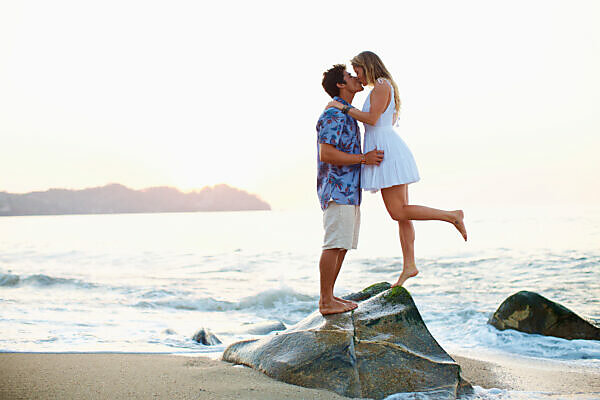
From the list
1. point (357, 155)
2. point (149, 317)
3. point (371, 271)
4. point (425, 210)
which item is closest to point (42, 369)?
point (357, 155)

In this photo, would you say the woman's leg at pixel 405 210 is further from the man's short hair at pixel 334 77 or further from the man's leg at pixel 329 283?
the man's short hair at pixel 334 77

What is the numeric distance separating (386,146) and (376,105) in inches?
15.9

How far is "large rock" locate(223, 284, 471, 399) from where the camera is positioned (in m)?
4.18

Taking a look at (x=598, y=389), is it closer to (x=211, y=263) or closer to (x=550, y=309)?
(x=550, y=309)

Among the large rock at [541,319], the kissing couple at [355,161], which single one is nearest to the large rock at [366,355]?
the kissing couple at [355,161]

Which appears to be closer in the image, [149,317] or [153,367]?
[153,367]

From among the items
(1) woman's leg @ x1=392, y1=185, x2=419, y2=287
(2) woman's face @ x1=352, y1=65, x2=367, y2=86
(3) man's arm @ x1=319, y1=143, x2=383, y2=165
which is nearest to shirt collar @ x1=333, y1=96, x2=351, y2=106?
(2) woman's face @ x1=352, y1=65, x2=367, y2=86

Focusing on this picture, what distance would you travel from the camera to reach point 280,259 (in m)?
20.1

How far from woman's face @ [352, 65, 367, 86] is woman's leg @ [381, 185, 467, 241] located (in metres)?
1.07

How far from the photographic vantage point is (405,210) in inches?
196

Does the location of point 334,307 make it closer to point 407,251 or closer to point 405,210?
point 407,251

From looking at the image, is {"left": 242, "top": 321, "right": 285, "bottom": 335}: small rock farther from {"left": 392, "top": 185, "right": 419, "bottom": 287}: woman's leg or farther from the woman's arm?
the woman's arm

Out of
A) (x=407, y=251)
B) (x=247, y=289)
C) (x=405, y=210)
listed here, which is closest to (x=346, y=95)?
(x=405, y=210)

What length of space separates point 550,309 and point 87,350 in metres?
6.43
